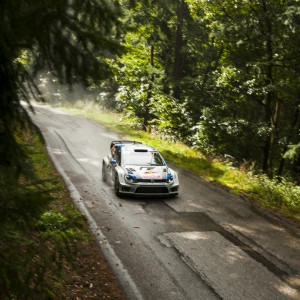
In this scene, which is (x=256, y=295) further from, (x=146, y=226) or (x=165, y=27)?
(x=165, y=27)

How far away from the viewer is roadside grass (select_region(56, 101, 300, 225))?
12776 mm

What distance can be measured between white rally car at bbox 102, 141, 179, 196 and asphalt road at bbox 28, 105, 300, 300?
366 mm

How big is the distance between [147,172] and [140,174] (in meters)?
0.27

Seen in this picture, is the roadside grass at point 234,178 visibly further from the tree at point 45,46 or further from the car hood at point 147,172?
the tree at point 45,46

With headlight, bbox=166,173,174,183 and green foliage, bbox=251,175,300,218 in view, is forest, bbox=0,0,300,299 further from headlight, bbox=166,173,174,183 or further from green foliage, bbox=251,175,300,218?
headlight, bbox=166,173,174,183

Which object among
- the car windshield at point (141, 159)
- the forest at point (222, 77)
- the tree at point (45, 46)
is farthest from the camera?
the forest at point (222, 77)

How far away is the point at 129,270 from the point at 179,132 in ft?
58.8

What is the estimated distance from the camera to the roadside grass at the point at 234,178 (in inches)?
503

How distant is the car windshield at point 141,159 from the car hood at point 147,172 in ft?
1.20

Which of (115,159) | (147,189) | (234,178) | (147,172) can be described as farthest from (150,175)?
(234,178)

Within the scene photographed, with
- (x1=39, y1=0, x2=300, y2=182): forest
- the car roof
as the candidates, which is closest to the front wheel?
the car roof

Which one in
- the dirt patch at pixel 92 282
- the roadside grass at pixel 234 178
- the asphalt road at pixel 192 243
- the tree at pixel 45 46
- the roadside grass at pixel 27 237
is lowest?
the roadside grass at pixel 234 178

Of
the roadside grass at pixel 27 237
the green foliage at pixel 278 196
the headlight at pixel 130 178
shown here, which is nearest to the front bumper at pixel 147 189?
the headlight at pixel 130 178

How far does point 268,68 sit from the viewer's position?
18.8 metres
